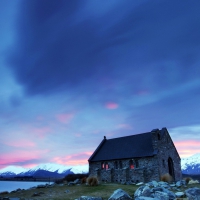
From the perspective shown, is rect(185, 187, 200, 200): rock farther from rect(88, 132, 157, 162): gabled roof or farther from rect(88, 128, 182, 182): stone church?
rect(88, 132, 157, 162): gabled roof

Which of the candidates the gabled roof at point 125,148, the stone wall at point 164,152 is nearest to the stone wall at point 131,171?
the gabled roof at point 125,148

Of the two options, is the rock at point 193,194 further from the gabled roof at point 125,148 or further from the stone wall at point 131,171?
the gabled roof at point 125,148

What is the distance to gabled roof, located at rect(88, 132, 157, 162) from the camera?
42625mm

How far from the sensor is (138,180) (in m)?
40.5

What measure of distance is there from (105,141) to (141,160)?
16.9m

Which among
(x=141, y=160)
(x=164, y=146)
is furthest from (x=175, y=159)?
(x=141, y=160)

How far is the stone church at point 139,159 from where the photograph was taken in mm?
39719

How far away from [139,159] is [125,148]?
19.5 feet

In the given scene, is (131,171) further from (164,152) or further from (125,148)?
Answer: (164,152)

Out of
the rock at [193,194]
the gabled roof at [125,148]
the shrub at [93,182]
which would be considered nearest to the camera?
the rock at [193,194]

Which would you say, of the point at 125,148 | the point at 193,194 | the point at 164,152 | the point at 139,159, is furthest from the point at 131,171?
the point at 193,194

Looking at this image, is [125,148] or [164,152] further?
[125,148]

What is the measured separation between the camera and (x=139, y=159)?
41.8 metres

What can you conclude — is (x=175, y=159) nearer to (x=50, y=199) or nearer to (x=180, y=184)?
(x=180, y=184)
